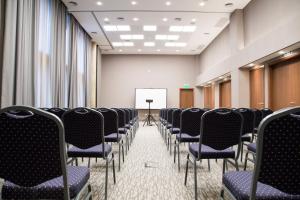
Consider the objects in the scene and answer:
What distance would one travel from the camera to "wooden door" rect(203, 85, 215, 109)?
12095mm

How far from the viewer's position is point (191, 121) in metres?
2.72

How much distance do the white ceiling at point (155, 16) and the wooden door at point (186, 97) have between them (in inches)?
153

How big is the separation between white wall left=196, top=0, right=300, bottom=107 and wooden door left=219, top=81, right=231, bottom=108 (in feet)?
2.70

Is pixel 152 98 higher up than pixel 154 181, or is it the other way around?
pixel 152 98

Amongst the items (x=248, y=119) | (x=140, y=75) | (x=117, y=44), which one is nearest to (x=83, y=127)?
(x=248, y=119)

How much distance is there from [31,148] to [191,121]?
1.98 m

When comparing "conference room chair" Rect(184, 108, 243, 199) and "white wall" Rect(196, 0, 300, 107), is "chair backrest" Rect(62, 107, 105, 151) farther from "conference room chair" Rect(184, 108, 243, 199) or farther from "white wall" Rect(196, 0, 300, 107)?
"white wall" Rect(196, 0, 300, 107)

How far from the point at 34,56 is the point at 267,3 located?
6.29m

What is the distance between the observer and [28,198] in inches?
45.3

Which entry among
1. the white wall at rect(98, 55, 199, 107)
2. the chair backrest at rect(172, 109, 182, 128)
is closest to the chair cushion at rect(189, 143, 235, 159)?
the chair backrest at rect(172, 109, 182, 128)

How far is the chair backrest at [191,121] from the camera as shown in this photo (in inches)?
→ 105

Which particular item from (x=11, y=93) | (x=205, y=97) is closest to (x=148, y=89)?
(x=205, y=97)

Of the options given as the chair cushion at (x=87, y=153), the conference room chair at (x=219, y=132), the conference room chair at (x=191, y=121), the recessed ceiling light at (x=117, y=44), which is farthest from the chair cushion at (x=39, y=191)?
the recessed ceiling light at (x=117, y=44)

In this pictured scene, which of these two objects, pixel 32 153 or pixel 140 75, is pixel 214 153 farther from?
pixel 140 75
